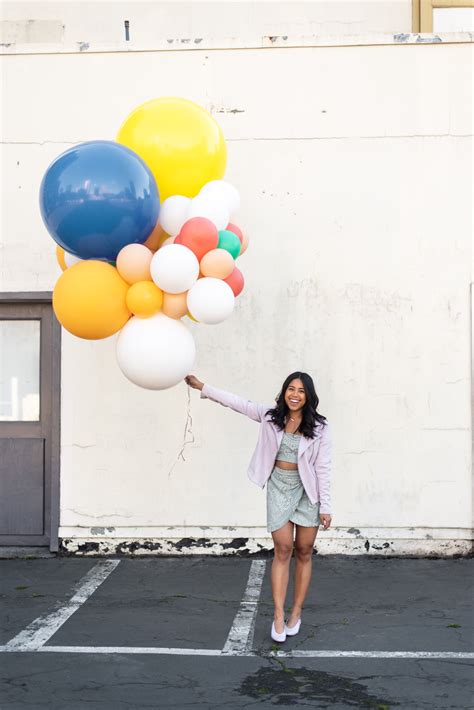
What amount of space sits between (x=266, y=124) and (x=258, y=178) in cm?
47

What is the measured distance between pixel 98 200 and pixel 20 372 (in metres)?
3.65

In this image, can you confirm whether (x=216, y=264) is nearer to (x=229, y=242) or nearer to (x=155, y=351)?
(x=229, y=242)

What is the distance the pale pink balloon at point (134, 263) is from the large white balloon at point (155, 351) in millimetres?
217

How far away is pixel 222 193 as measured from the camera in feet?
16.4

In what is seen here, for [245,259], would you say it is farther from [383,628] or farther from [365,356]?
[383,628]

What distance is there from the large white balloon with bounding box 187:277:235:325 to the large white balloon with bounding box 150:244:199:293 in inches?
2.5

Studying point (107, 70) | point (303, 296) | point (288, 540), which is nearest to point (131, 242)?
point (288, 540)

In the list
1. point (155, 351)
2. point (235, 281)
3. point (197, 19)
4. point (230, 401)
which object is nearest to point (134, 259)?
point (155, 351)

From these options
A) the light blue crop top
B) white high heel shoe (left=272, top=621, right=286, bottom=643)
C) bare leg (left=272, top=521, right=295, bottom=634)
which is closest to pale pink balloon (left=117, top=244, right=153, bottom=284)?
the light blue crop top

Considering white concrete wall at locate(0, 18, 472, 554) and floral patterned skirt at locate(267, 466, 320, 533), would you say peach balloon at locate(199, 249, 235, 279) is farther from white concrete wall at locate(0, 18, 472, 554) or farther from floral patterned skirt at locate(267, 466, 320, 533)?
white concrete wall at locate(0, 18, 472, 554)

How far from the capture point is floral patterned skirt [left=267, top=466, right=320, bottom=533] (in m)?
5.29

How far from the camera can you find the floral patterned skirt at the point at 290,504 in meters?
5.29

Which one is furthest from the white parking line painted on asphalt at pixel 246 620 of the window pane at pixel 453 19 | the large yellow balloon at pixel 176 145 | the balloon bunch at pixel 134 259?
the window pane at pixel 453 19

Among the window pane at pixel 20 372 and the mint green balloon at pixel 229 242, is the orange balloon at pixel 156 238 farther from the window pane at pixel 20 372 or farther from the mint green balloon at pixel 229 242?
the window pane at pixel 20 372
